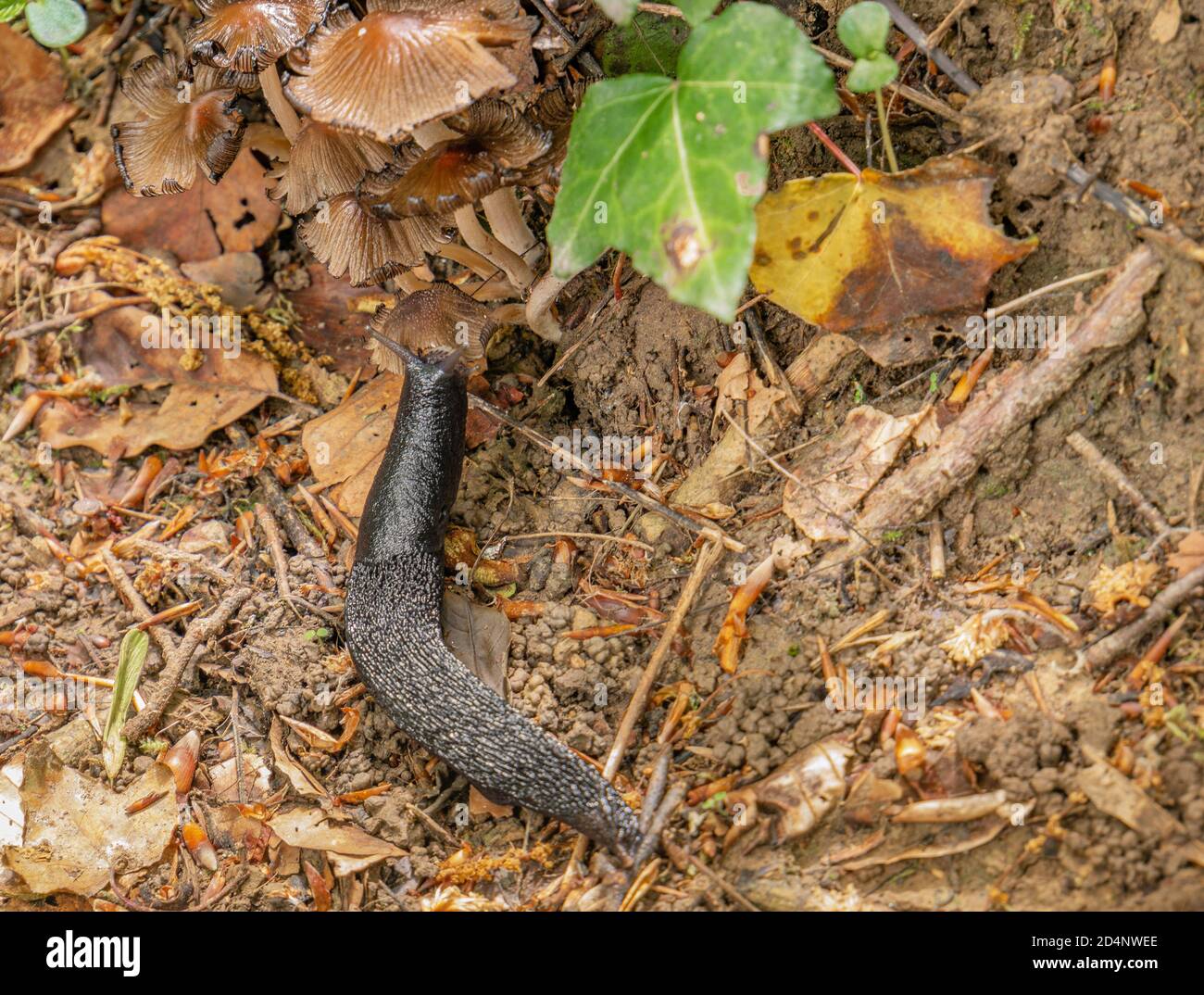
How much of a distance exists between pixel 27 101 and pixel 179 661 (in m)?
2.92

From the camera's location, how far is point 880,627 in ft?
10.1

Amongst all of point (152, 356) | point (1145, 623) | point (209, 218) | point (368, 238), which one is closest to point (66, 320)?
point (152, 356)

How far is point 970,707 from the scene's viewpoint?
2.84 m

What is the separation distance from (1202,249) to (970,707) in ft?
4.75

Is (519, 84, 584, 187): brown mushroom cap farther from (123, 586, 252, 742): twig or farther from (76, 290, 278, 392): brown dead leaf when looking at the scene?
(123, 586, 252, 742): twig

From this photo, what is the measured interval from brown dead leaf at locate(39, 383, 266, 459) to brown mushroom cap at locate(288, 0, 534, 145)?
161 cm

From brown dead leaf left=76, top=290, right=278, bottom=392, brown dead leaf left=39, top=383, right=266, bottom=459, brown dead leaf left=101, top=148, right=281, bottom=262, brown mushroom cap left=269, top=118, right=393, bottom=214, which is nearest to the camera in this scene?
brown mushroom cap left=269, top=118, right=393, bottom=214

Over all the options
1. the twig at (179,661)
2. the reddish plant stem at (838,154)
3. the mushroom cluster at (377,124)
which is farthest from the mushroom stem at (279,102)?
the reddish plant stem at (838,154)

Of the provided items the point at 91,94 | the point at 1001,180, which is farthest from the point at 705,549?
the point at 91,94

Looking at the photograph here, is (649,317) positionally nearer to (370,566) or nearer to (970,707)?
(370,566)

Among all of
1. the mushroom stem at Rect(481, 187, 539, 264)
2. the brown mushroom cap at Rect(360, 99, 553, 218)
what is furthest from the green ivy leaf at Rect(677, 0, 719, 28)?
the mushroom stem at Rect(481, 187, 539, 264)

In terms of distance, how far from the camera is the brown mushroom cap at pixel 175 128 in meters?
3.63

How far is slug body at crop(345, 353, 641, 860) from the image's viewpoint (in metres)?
3.02

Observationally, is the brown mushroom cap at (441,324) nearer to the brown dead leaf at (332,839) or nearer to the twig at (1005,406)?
the twig at (1005,406)
